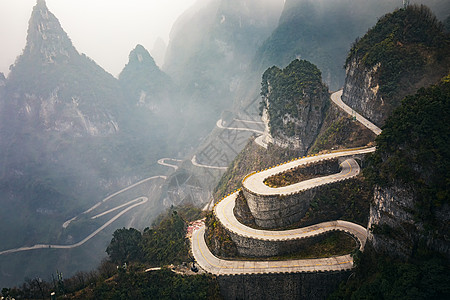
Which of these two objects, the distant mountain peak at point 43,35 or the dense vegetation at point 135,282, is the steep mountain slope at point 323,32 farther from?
the distant mountain peak at point 43,35

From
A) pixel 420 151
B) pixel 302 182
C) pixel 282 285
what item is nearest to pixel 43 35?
pixel 302 182

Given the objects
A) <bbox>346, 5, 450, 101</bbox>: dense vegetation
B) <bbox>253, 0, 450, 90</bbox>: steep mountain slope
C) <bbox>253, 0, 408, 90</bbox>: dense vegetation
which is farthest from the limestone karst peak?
<bbox>346, 5, 450, 101</bbox>: dense vegetation

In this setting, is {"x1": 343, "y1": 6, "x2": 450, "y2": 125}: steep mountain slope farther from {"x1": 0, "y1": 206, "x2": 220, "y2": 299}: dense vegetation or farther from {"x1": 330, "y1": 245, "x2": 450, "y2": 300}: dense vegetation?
{"x1": 0, "y1": 206, "x2": 220, "y2": 299}: dense vegetation

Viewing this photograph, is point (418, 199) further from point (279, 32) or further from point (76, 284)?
point (279, 32)

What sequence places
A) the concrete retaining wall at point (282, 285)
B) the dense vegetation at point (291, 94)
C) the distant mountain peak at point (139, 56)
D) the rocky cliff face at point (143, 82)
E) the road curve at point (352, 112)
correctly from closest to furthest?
1. the concrete retaining wall at point (282, 285)
2. the road curve at point (352, 112)
3. the dense vegetation at point (291, 94)
4. the rocky cliff face at point (143, 82)
5. the distant mountain peak at point (139, 56)

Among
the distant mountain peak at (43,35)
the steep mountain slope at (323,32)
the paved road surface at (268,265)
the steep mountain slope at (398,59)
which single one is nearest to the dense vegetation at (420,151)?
the paved road surface at (268,265)

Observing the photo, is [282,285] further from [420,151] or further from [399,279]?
[420,151]

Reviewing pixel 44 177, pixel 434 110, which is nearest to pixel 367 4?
pixel 434 110

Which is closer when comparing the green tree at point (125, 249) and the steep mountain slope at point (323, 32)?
the green tree at point (125, 249)

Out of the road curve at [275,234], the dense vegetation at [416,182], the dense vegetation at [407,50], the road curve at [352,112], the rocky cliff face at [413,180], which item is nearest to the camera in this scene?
the dense vegetation at [416,182]
